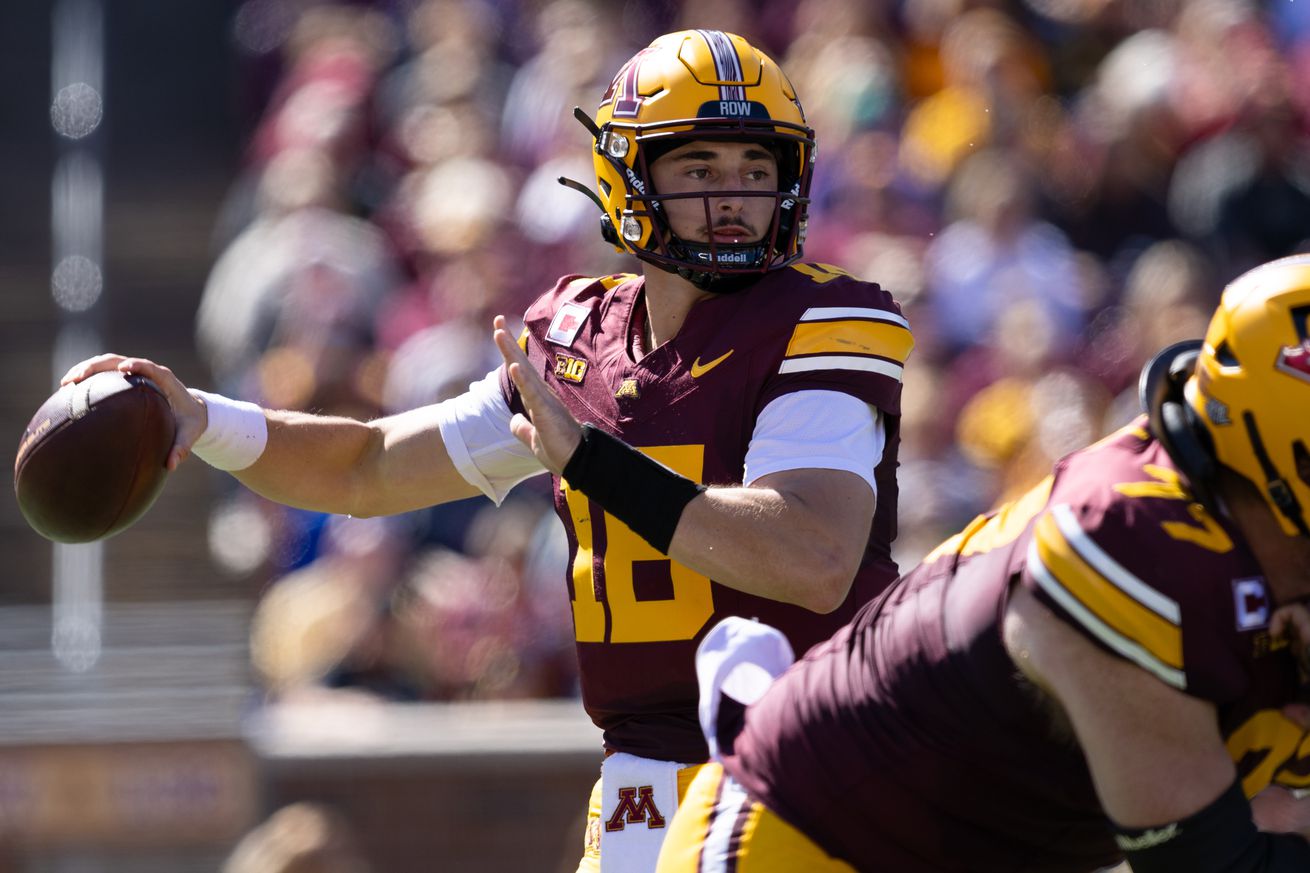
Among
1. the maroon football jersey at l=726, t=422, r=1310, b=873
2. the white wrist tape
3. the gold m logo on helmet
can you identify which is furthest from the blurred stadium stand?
the maroon football jersey at l=726, t=422, r=1310, b=873

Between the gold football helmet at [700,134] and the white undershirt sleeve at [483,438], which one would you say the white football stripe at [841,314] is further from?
the white undershirt sleeve at [483,438]

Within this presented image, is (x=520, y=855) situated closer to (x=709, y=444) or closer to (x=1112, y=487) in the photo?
(x=709, y=444)

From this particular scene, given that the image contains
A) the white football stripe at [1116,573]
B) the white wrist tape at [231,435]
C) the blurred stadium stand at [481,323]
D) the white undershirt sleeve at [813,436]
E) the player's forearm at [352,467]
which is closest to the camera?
the white football stripe at [1116,573]

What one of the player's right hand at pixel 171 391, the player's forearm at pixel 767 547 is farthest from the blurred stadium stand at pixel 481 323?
the player's forearm at pixel 767 547

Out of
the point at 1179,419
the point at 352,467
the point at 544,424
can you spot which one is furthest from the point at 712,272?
the point at 1179,419

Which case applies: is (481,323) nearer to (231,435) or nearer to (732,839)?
(231,435)

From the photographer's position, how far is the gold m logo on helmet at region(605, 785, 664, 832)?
3.42m

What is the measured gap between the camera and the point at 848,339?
3.38 m

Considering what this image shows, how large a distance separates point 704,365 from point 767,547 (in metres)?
0.44

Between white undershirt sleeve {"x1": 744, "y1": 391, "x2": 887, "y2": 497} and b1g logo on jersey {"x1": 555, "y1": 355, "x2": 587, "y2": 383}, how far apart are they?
0.46 meters

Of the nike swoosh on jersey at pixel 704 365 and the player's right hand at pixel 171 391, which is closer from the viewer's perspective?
the nike swoosh on jersey at pixel 704 365

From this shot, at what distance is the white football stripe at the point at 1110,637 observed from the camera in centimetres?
232

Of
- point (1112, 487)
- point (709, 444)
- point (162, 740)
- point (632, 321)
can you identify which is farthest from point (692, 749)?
point (162, 740)

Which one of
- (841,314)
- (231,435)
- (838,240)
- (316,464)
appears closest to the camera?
(841,314)
